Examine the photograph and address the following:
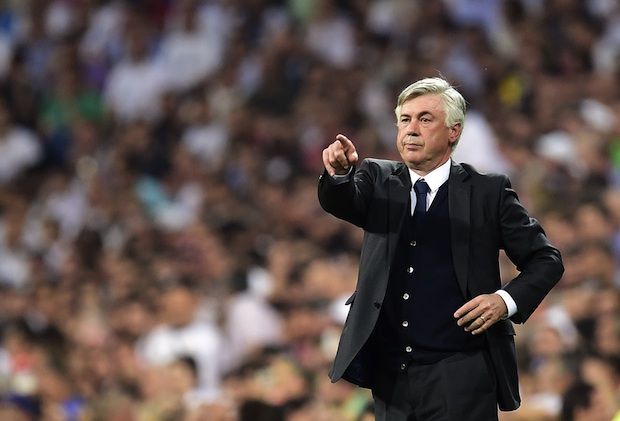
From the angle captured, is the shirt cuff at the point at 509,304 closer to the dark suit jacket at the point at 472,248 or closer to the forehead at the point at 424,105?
the dark suit jacket at the point at 472,248

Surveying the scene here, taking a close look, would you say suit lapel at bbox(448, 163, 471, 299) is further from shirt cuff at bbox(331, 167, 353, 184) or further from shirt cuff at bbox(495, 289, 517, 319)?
shirt cuff at bbox(331, 167, 353, 184)

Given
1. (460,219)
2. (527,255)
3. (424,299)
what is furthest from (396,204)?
(527,255)

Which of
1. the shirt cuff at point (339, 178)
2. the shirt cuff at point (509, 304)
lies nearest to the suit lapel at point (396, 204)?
the shirt cuff at point (339, 178)

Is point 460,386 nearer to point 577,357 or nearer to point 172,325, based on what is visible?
point 577,357

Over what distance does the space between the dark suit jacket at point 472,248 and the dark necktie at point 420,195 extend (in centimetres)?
3

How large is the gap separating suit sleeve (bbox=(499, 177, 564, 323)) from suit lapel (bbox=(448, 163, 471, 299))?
0.38ft

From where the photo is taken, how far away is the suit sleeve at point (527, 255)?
439cm

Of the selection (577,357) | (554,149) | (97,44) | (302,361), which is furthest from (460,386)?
(97,44)

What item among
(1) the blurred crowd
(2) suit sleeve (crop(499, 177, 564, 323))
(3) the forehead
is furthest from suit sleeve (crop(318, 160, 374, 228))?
(1) the blurred crowd

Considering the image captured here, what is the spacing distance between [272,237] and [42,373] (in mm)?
2283

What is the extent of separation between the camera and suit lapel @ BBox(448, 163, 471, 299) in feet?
14.5

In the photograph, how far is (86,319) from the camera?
10.2m

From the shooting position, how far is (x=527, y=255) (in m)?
4.46

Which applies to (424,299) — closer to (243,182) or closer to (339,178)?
(339,178)
